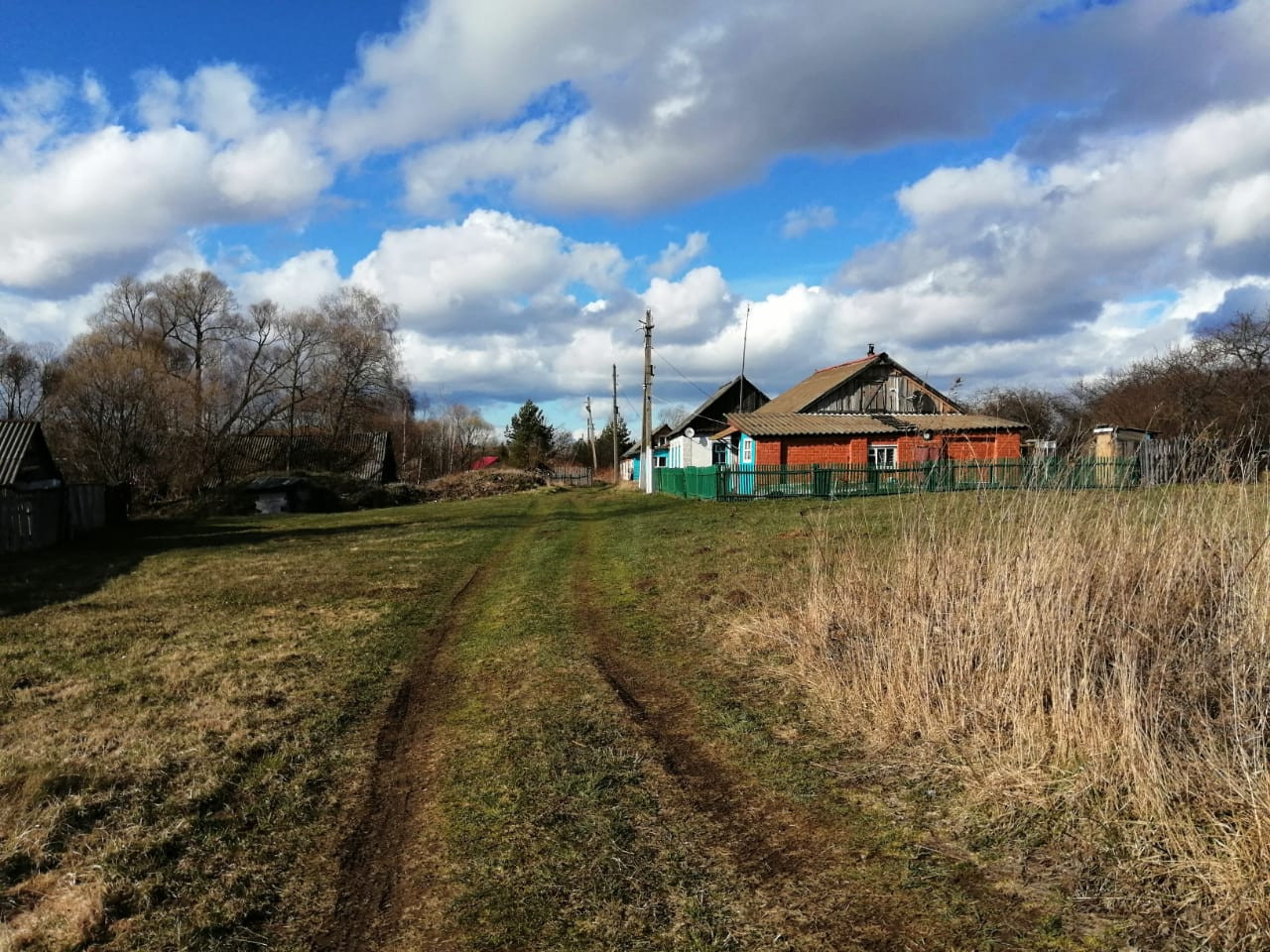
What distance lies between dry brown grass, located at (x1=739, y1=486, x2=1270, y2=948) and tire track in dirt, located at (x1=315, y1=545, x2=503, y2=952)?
2600 millimetres

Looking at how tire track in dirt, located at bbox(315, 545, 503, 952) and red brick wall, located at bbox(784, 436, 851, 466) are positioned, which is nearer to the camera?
tire track in dirt, located at bbox(315, 545, 503, 952)

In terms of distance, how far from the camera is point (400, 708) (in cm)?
602

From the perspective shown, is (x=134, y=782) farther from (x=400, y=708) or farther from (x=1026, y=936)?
(x=1026, y=936)

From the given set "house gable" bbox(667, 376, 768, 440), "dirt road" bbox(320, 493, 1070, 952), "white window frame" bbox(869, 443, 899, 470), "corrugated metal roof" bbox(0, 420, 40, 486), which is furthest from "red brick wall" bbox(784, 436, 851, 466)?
"corrugated metal roof" bbox(0, 420, 40, 486)

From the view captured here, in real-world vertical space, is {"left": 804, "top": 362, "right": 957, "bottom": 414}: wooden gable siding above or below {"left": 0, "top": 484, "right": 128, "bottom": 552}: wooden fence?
above

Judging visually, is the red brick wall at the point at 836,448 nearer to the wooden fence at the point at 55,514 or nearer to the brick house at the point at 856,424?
the brick house at the point at 856,424

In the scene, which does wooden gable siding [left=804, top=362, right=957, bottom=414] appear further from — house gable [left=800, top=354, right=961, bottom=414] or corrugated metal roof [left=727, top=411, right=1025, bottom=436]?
corrugated metal roof [left=727, top=411, right=1025, bottom=436]

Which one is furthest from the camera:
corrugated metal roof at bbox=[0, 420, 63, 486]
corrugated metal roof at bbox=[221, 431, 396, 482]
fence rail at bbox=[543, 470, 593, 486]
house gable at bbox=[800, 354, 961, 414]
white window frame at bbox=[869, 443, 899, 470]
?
fence rail at bbox=[543, 470, 593, 486]

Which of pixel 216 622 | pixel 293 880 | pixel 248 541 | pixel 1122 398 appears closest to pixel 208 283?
pixel 248 541

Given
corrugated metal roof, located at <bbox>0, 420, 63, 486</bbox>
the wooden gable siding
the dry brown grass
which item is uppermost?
the wooden gable siding

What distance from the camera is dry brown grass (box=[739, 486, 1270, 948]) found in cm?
321

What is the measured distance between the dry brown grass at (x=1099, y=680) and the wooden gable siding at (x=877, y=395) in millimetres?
30619

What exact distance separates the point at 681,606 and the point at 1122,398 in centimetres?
3597

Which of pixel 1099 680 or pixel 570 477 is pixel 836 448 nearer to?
pixel 1099 680
